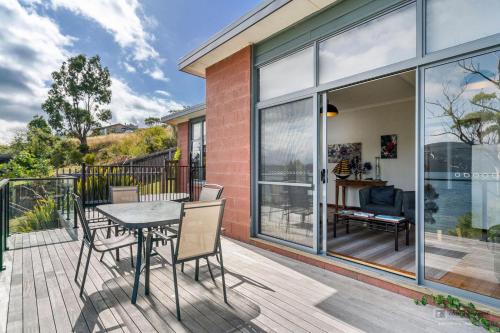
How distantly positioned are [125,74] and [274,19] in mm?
22434

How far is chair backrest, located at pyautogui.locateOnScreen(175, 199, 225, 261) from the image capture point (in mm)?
2156

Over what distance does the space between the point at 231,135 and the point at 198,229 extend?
8.74 ft

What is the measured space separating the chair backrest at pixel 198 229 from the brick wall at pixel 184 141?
609cm

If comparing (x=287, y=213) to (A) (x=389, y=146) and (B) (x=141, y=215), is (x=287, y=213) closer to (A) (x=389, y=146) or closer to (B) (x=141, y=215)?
(B) (x=141, y=215)

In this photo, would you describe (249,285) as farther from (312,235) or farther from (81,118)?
(81,118)

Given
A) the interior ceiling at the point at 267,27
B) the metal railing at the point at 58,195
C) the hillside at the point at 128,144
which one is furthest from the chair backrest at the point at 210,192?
the hillside at the point at 128,144

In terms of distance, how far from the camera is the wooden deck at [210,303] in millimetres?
2039

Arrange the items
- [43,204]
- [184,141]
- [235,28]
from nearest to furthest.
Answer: [235,28], [43,204], [184,141]

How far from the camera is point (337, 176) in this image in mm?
7598

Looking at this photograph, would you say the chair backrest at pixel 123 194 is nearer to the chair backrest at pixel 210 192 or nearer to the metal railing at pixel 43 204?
the chair backrest at pixel 210 192

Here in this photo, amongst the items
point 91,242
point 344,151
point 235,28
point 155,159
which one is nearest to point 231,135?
point 235,28

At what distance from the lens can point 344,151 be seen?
25.6 feet

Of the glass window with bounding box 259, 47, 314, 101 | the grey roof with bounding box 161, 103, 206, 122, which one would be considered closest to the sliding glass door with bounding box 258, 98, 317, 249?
the glass window with bounding box 259, 47, 314, 101

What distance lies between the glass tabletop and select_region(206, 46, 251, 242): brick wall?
4.93ft
